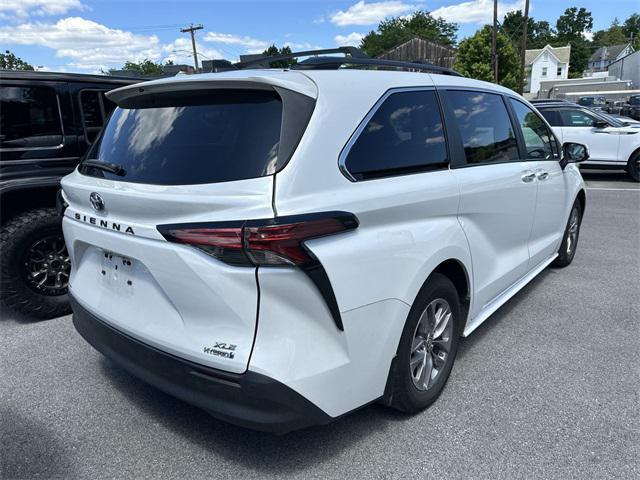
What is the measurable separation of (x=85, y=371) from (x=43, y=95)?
247 cm

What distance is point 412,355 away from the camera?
266 cm

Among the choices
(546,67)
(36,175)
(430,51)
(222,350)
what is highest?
(546,67)

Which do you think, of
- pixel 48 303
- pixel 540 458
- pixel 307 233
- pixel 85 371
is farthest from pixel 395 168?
pixel 48 303

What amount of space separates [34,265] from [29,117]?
127 centimetres

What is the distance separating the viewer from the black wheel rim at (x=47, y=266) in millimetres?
4004

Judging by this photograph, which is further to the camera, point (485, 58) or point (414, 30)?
point (414, 30)

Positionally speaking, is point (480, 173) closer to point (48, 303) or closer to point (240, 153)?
point (240, 153)

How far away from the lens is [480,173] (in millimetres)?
3111

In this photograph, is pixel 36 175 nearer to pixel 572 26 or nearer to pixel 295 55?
pixel 295 55

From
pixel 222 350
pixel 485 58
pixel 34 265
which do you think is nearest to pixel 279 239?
pixel 222 350

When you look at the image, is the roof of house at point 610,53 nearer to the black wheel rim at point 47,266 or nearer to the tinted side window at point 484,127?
the tinted side window at point 484,127

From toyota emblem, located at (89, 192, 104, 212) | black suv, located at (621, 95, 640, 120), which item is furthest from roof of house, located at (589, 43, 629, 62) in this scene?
toyota emblem, located at (89, 192, 104, 212)

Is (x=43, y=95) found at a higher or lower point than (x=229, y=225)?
higher

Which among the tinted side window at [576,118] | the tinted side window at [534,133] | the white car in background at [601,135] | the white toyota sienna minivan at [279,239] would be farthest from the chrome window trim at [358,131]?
the tinted side window at [576,118]
